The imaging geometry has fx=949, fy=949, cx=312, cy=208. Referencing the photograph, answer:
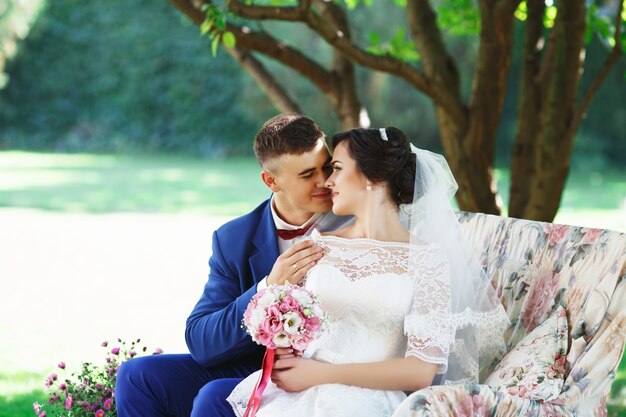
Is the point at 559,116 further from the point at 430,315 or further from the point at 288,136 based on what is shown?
the point at 430,315

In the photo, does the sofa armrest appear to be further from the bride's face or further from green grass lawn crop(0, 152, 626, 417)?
green grass lawn crop(0, 152, 626, 417)

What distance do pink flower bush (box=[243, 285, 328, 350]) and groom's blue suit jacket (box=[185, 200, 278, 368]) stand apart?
410mm

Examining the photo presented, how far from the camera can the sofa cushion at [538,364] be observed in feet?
8.80

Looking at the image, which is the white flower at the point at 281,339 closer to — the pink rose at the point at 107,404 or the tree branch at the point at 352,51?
the pink rose at the point at 107,404

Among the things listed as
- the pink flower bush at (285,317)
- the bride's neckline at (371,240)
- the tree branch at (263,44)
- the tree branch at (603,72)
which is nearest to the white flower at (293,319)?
the pink flower bush at (285,317)

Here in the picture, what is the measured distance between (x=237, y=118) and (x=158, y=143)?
212cm

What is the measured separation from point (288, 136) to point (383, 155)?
38cm

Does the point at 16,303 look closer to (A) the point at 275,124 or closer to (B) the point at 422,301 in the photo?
(A) the point at 275,124

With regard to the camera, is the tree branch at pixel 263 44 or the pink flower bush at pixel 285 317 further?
the tree branch at pixel 263 44

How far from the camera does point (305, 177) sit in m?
3.11

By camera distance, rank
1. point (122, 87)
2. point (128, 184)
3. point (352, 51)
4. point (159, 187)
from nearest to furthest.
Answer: point (352, 51), point (159, 187), point (128, 184), point (122, 87)

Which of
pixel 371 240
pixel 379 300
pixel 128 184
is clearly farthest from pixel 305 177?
pixel 128 184

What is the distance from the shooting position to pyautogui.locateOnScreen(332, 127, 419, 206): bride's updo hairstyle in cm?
288

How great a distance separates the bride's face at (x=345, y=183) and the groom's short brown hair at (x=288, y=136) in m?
0.19
